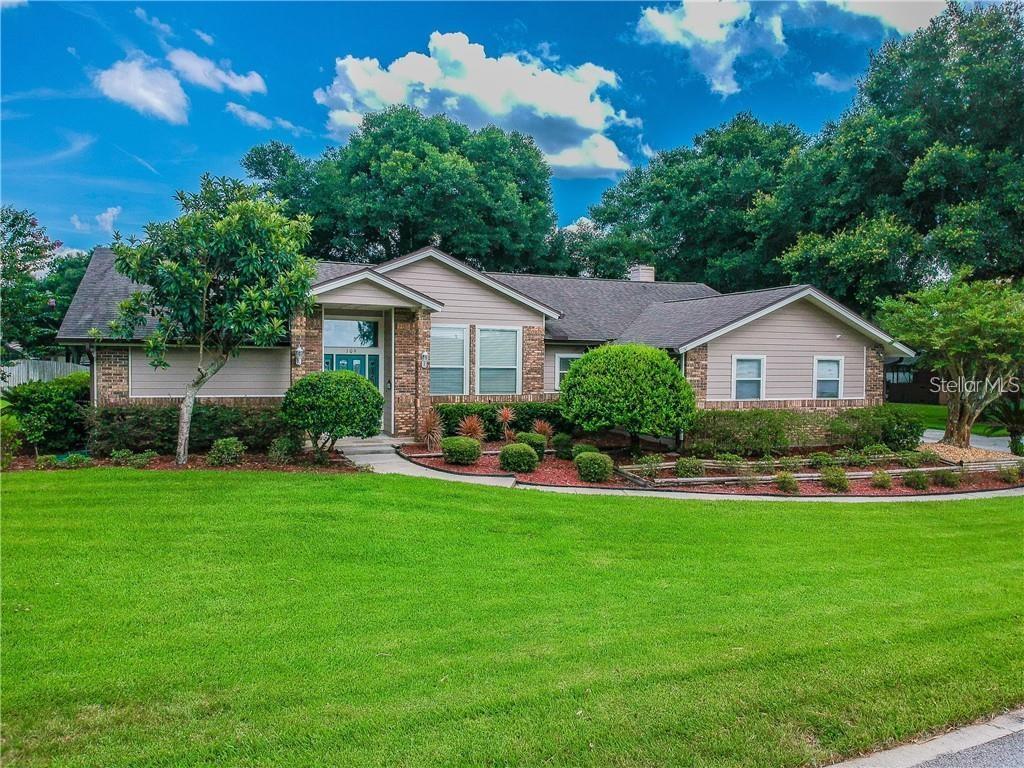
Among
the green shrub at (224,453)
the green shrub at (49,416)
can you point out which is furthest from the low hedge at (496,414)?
the green shrub at (49,416)

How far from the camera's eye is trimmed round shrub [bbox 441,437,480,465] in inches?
499

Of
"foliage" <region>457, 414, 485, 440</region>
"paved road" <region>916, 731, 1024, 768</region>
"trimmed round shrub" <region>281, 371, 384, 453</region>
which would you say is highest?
"trimmed round shrub" <region>281, 371, 384, 453</region>

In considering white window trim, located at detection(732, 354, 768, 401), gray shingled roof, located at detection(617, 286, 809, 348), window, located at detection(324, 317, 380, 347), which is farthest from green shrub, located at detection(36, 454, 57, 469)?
white window trim, located at detection(732, 354, 768, 401)

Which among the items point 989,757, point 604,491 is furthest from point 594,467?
point 989,757

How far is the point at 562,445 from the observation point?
14641 mm

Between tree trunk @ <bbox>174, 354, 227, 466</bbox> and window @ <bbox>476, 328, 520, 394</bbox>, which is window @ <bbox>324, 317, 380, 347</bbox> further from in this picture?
tree trunk @ <bbox>174, 354, 227, 466</bbox>

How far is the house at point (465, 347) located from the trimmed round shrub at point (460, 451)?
2702 mm

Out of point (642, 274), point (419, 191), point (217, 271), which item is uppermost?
point (419, 191)

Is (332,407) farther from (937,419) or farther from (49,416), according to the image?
(937,419)

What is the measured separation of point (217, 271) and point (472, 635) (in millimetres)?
9166

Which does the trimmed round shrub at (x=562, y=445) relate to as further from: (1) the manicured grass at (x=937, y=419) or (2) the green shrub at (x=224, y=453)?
(1) the manicured grass at (x=937, y=419)

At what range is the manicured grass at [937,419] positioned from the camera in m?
19.9

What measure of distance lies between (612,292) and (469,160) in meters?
14.1

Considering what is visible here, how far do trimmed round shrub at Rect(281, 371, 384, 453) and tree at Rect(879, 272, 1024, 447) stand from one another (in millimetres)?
12892
